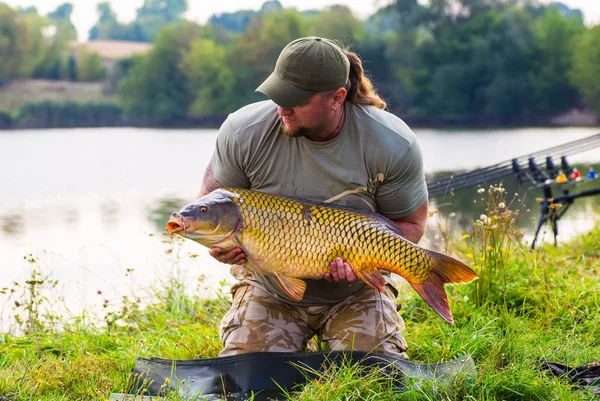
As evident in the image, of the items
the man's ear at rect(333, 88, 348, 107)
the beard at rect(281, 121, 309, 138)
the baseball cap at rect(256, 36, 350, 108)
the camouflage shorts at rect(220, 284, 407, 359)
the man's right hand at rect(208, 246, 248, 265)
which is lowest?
the camouflage shorts at rect(220, 284, 407, 359)

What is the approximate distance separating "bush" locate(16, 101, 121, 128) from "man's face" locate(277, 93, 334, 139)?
1091 inches

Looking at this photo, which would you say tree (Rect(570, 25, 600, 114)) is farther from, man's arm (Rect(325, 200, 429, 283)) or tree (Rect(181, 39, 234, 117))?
man's arm (Rect(325, 200, 429, 283))

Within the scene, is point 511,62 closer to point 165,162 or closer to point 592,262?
point 165,162

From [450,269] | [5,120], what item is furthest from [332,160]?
[5,120]

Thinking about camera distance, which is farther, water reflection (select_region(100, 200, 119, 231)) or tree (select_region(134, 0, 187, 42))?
tree (select_region(134, 0, 187, 42))

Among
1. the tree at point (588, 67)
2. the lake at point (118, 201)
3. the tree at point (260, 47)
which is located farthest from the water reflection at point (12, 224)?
the tree at point (588, 67)

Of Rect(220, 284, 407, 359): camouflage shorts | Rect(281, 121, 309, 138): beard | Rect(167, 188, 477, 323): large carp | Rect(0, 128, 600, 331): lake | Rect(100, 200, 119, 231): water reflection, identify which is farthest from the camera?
Rect(100, 200, 119, 231): water reflection

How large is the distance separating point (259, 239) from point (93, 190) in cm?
1132

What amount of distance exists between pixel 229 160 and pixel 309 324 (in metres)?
0.60

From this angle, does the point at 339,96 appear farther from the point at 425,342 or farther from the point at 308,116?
the point at 425,342

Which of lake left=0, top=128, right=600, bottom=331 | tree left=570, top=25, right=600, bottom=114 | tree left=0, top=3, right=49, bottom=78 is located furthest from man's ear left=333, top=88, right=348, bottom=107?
tree left=0, top=3, right=49, bottom=78

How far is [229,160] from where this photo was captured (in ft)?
7.88

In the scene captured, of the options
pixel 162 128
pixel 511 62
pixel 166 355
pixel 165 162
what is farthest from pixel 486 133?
pixel 166 355

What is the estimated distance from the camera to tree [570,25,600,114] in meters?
26.1
